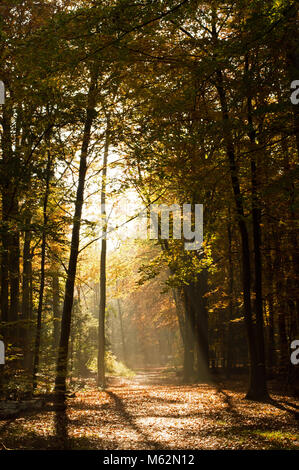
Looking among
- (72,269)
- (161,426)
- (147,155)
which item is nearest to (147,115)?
(147,155)

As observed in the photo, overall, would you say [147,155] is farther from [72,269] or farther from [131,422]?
[131,422]

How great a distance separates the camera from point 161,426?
8516mm

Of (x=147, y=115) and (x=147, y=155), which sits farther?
(x=147, y=155)

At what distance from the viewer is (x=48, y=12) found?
37.6 ft

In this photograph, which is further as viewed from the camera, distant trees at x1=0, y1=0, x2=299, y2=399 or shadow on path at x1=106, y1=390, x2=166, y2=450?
distant trees at x1=0, y1=0, x2=299, y2=399

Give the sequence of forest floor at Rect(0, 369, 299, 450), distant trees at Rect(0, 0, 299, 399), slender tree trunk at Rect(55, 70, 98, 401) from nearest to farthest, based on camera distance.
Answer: forest floor at Rect(0, 369, 299, 450)
distant trees at Rect(0, 0, 299, 399)
slender tree trunk at Rect(55, 70, 98, 401)

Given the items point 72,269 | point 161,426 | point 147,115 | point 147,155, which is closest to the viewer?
point 161,426

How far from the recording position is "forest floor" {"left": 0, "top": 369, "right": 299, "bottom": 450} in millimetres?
6949

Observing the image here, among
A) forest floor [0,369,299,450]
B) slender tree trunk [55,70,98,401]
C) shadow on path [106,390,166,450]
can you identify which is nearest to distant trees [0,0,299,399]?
slender tree trunk [55,70,98,401]

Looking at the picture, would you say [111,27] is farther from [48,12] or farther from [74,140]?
[48,12]

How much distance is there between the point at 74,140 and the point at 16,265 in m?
4.28

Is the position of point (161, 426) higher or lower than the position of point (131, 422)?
higher

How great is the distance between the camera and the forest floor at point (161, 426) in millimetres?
6949

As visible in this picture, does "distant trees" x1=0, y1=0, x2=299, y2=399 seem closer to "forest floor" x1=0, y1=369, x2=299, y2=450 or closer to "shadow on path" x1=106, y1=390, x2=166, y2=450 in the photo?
"forest floor" x1=0, y1=369, x2=299, y2=450
